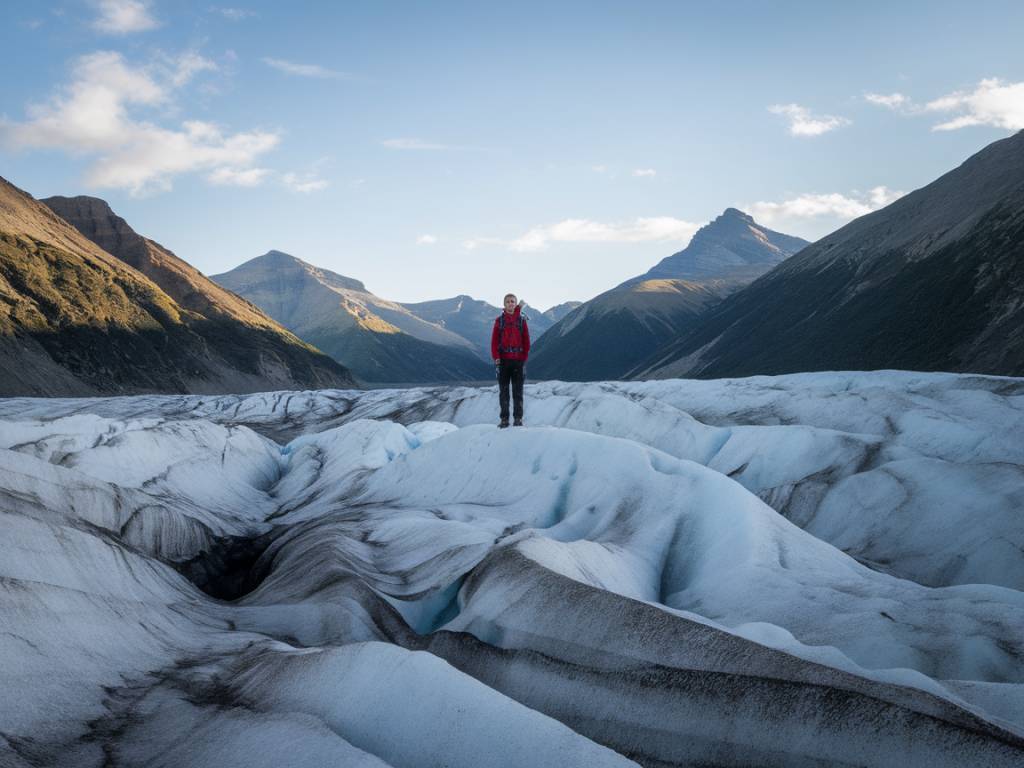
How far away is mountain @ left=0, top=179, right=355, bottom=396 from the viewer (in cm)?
6562

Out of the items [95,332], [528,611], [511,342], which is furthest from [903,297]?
[95,332]

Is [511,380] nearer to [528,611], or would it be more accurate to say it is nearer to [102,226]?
[528,611]

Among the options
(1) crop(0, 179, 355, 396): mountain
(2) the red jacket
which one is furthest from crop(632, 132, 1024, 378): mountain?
(1) crop(0, 179, 355, 396): mountain

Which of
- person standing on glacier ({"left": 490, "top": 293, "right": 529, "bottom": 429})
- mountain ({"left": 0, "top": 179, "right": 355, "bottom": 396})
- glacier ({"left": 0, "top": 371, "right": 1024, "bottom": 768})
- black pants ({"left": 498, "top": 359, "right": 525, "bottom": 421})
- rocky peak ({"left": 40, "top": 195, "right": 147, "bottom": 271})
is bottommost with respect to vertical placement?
glacier ({"left": 0, "top": 371, "right": 1024, "bottom": 768})

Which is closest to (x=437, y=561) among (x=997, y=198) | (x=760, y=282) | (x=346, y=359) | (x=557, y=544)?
(x=557, y=544)

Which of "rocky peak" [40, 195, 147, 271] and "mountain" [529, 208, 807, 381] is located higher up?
"rocky peak" [40, 195, 147, 271]

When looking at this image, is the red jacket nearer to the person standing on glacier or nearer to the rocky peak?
the person standing on glacier

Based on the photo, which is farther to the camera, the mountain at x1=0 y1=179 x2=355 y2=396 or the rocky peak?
the rocky peak

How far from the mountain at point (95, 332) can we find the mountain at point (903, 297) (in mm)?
70638

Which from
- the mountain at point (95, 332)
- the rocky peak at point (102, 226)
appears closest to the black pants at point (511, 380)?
the mountain at point (95, 332)

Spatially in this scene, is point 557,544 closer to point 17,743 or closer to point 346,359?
point 17,743

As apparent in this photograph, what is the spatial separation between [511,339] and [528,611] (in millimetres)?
7298

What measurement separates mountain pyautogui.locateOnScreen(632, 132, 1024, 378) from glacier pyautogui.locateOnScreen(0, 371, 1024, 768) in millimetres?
47927

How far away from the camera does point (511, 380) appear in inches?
494
